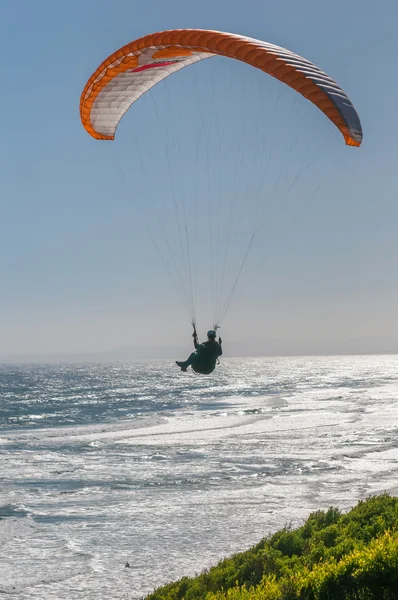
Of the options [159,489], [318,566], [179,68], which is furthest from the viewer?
[159,489]

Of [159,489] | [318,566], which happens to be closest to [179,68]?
[318,566]

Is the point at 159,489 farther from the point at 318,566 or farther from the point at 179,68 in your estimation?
→ the point at 318,566

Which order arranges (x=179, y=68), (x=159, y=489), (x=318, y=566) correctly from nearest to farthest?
1. (x=318, y=566)
2. (x=179, y=68)
3. (x=159, y=489)

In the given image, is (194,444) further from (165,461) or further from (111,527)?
(111,527)

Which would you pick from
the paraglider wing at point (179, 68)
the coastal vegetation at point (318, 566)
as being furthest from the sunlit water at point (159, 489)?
the paraglider wing at point (179, 68)

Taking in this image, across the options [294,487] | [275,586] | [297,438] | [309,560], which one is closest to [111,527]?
[294,487]

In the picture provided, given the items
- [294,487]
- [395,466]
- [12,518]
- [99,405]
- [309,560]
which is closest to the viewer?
[309,560]

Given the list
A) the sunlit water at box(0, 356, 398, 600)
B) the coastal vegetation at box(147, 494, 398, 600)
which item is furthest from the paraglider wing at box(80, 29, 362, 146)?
the sunlit water at box(0, 356, 398, 600)

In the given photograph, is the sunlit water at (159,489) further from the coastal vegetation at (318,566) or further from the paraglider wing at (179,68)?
the paraglider wing at (179,68)

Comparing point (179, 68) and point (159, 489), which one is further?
point (159, 489)
